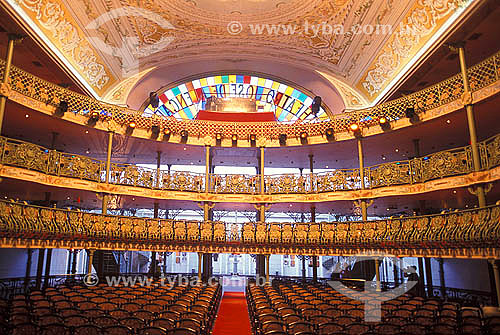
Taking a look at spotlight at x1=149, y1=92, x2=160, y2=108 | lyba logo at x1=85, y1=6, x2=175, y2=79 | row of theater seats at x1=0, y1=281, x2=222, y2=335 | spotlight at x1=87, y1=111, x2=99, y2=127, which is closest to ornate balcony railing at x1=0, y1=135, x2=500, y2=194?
spotlight at x1=87, y1=111, x2=99, y2=127

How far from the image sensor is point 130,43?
1906 cm

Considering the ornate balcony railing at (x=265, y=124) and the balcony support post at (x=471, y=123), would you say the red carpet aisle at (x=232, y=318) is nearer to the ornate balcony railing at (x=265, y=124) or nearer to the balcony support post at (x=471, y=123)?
the ornate balcony railing at (x=265, y=124)

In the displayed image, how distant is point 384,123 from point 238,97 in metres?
10.4

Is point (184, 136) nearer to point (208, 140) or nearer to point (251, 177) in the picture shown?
point (208, 140)

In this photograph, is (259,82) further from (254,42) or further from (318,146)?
(318,146)

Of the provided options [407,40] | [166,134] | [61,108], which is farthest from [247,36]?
[61,108]

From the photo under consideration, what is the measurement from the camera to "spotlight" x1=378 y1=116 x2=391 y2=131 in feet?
52.4

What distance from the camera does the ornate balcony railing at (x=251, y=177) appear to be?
13155 millimetres

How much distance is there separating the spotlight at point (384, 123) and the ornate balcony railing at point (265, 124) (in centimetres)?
22

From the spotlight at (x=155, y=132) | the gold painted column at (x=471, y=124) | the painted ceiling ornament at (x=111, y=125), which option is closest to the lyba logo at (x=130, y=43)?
the painted ceiling ornament at (x=111, y=125)

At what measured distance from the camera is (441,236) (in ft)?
37.8

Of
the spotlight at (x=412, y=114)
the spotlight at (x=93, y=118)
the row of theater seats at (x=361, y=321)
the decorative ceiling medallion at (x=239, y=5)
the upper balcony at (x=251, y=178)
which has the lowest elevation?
the row of theater seats at (x=361, y=321)

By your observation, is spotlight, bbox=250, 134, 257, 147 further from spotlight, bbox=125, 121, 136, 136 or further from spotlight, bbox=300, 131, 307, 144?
spotlight, bbox=125, 121, 136, 136

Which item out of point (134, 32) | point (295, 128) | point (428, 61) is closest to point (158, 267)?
point (295, 128)
